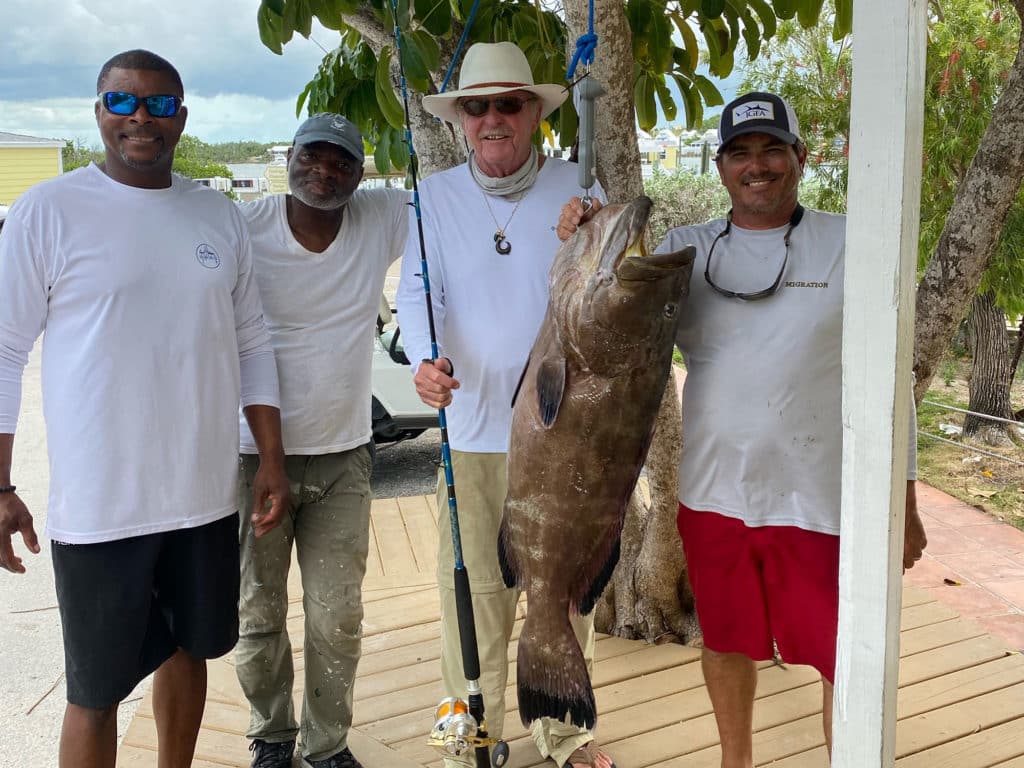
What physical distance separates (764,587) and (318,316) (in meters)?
1.61

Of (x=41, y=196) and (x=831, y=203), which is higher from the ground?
(x=41, y=196)

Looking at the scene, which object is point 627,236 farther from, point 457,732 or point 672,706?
point 672,706

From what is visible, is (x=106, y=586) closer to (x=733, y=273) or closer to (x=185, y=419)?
(x=185, y=419)

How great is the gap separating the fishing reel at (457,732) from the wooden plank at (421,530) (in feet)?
8.21

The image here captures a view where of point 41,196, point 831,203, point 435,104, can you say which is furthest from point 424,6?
point 831,203

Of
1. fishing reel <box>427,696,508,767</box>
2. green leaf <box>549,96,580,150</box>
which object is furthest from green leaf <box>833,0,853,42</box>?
fishing reel <box>427,696,508,767</box>

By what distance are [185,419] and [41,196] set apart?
669 mm

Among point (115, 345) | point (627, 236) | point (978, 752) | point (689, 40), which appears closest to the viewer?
point (627, 236)

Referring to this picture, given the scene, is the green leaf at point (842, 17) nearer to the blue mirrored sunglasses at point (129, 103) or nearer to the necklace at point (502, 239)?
the necklace at point (502, 239)

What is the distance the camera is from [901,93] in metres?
1.52

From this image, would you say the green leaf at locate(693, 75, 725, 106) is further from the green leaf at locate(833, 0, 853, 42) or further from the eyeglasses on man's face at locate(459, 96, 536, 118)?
the eyeglasses on man's face at locate(459, 96, 536, 118)

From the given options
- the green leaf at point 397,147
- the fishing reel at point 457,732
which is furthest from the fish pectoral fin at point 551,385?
the green leaf at point 397,147

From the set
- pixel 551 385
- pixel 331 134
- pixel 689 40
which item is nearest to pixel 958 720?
pixel 551 385

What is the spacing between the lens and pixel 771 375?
2439 millimetres
